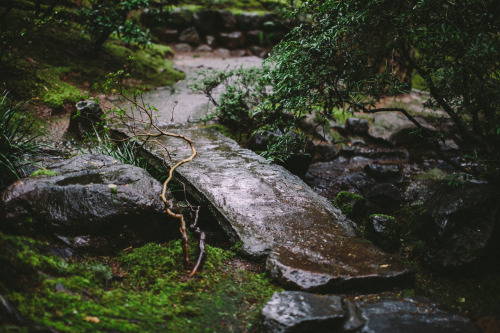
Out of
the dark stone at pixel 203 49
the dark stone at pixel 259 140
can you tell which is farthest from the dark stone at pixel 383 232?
the dark stone at pixel 203 49

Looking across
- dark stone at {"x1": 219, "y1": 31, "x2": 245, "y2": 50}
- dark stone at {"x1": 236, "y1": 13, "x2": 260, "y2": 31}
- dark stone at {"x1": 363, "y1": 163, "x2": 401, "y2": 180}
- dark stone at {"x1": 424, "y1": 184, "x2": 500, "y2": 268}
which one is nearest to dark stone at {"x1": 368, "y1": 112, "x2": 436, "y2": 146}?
dark stone at {"x1": 363, "y1": 163, "x2": 401, "y2": 180}

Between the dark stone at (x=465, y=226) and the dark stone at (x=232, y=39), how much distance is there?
12.6 metres

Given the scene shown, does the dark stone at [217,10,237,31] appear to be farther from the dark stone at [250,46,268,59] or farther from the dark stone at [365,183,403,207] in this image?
the dark stone at [365,183,403,207]

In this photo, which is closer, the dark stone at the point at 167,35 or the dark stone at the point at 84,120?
the dark stone at the point at 84,120

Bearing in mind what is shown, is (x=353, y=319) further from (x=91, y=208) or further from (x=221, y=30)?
(x=221, y=30)

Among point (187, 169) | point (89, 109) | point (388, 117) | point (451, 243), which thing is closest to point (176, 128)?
point (89, 109)

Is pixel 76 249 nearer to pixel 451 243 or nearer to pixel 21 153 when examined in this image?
pixel 21 153

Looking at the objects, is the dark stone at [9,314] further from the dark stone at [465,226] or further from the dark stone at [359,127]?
the dark stone at [359,127]

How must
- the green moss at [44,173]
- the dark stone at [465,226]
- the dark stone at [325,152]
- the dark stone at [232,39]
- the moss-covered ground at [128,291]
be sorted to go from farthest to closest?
the dark stone at [232,39], the dark stone at [325,152], the green moss at [44,173], the dark stone at [465,226], the moss-covered ground at [128,291]

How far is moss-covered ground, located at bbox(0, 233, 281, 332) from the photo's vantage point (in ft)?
6.36

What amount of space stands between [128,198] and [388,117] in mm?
7558

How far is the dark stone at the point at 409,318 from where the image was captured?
219 cm

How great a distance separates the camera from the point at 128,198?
10.2ft

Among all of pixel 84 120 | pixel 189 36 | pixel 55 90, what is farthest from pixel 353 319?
pixel 189 36
